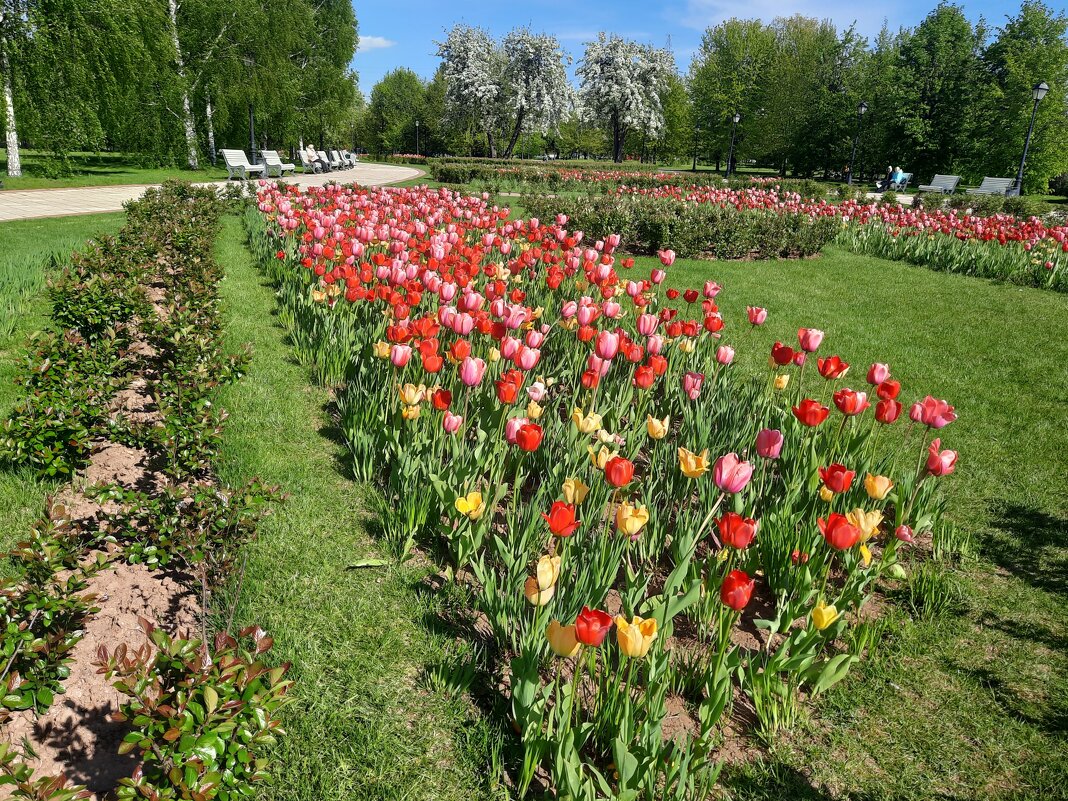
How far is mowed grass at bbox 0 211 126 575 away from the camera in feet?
11.0

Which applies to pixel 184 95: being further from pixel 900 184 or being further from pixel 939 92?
pixel 939 92

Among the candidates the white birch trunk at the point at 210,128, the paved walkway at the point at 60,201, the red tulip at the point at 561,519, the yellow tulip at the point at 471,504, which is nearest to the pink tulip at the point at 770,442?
the red tulip at the point at 561,519

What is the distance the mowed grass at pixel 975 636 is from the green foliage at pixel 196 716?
1592 millimetres

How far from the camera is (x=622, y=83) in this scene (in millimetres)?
51500

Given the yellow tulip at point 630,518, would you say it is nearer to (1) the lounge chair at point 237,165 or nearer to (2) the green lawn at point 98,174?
(2) the green lawn at point 98,174

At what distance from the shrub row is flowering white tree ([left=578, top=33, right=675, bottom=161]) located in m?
41.4

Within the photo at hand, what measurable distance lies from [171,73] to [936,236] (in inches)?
1040

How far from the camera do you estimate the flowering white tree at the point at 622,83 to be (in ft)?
169

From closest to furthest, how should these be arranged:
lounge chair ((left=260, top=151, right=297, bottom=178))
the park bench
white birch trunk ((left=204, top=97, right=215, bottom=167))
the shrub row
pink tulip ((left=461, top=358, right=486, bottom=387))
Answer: pink tulip ((left=461, top=358, right=486, bottom=387))
the shrub row
lounge chair ((left=260, top=151, right=297, bottom=178))
white birch trunk ((left=204, top=97, right=215, bottom=167))
the park bench

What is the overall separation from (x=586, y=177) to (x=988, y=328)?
20.0 metres

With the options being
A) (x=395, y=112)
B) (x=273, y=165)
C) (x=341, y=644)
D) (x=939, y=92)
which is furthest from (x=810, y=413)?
(x=395, y=112)

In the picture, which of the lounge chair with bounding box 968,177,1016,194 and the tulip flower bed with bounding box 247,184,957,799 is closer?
the tulip flower bed with bounding box 247,184,957,799

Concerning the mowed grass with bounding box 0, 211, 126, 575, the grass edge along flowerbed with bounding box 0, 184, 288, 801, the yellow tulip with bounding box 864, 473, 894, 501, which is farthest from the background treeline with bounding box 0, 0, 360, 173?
the yellow tulip with bounding box 864, 473, 894, 501

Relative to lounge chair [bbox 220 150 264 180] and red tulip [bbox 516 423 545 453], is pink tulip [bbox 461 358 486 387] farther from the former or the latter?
lounge chair [bbox 220 150 264 180]
